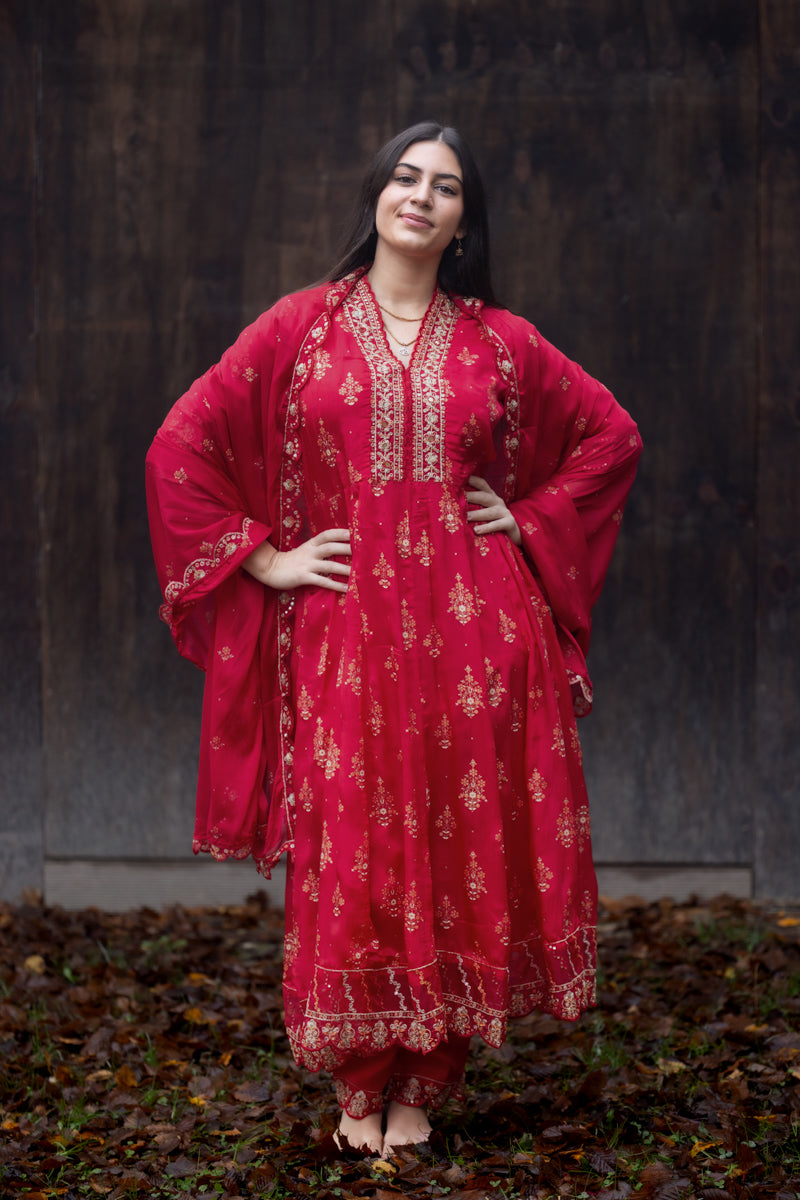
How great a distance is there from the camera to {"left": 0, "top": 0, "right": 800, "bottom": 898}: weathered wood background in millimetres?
4004

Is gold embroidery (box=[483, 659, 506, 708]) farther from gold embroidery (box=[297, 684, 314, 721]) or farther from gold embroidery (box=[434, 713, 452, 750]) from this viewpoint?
gold embroidery (box=[297, 684, 314, 721])

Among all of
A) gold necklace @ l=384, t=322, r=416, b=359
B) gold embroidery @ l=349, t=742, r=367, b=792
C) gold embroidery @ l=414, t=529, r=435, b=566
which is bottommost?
gold embroidery @ l=349, t=742, r=367, b=792

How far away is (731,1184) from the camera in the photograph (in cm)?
233

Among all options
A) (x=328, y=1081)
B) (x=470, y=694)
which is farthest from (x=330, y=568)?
(x=328, y=1081)

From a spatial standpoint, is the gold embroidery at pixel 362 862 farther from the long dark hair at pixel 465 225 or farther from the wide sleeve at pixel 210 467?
the long dark hair at pixel 465 225

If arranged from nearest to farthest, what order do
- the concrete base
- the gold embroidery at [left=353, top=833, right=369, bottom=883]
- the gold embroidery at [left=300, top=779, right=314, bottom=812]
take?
the gold embroidery at [left=353, top=833, right=369, bottom=883] < the gold embroidery at [left=300, top=779, right=314, bottom=812] < the concrete base

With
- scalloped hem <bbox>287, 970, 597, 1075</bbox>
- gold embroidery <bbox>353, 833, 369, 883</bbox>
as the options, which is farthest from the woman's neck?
scalloped hem <bbox>287, 970, 597, 1075</bbox>

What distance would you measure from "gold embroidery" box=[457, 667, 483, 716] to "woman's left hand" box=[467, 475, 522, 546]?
1.01 feet

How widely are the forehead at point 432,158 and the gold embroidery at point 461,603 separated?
79 centimetres

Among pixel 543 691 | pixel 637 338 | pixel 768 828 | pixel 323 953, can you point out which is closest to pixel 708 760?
pixel 768 828

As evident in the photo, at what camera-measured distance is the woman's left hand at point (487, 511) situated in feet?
8.17

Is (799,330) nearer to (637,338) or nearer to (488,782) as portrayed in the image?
(637,338)

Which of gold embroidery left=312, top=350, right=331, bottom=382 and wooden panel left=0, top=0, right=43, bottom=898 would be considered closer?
gold embroidery left=312, top=350, right=331, bottom=382

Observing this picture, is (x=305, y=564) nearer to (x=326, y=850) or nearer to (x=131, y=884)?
(x=326, y=850)
